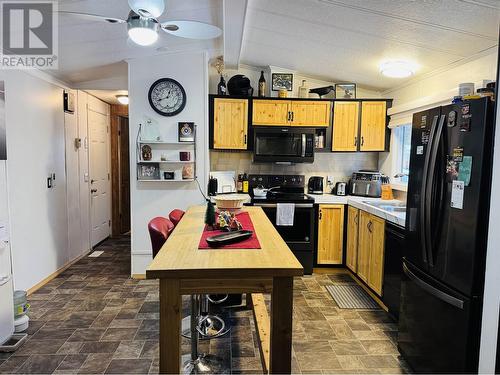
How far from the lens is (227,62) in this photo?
4176mm

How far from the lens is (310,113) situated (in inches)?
167

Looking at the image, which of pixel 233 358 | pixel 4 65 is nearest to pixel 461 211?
pixel 233 358

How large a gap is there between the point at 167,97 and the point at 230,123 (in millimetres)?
848

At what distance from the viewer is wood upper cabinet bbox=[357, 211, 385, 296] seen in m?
3.12

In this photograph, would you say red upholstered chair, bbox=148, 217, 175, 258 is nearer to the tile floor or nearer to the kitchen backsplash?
the tile floor

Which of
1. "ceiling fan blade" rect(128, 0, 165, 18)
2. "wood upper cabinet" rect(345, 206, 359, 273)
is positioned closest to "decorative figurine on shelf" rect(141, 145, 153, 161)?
"ceiling fan blade" rect(128, 0, 165, 18)

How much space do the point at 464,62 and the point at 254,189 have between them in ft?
8.32

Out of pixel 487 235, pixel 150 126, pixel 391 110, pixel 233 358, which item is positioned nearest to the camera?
pixel 487 235

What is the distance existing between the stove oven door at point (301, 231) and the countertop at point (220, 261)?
78.0 inches

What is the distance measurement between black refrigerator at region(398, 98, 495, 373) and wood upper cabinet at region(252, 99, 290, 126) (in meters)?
2.12

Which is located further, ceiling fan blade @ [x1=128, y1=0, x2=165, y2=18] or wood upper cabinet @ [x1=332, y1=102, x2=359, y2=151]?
wood upper cabinet @ [x1=332, y1=102, x2=359, y2=151]

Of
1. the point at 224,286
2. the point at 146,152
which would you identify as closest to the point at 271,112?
the point at 146,152

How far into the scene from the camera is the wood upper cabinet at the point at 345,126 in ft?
13.9

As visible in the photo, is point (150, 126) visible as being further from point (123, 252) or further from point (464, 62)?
point (464, 62)
